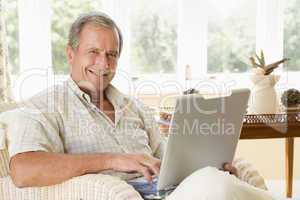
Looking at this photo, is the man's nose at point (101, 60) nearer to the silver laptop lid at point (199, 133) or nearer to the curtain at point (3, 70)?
the silver laptop lid at point (199, 133)

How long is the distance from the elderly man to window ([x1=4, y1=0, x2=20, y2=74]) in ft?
5.36

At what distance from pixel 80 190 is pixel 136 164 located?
0.20 meters

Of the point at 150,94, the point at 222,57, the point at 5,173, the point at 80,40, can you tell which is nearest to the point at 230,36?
the point at 222,57

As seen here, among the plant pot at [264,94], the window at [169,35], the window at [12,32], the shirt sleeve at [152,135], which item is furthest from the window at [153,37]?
the shirt sleeve at [152,135]

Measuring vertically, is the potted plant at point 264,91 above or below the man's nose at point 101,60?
below

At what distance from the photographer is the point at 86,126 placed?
5.86 feet

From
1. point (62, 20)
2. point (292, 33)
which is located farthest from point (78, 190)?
point (292, 33)

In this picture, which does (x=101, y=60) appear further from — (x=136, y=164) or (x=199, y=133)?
(x=199, y=133)

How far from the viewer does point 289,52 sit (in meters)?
3.90

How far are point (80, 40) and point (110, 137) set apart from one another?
0.39 m

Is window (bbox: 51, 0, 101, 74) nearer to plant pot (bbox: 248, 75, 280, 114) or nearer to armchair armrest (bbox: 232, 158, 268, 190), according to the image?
plant pot (bbox: 248, 75, 280, 114)

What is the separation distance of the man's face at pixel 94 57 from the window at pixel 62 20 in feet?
5.32

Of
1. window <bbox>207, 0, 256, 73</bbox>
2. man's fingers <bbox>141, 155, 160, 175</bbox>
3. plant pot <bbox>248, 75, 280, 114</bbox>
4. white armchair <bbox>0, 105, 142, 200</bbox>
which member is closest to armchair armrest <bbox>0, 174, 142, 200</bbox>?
white armchair <bbox>0, 105, 142, 200</bbox>

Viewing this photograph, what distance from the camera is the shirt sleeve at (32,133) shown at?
1.60 m
